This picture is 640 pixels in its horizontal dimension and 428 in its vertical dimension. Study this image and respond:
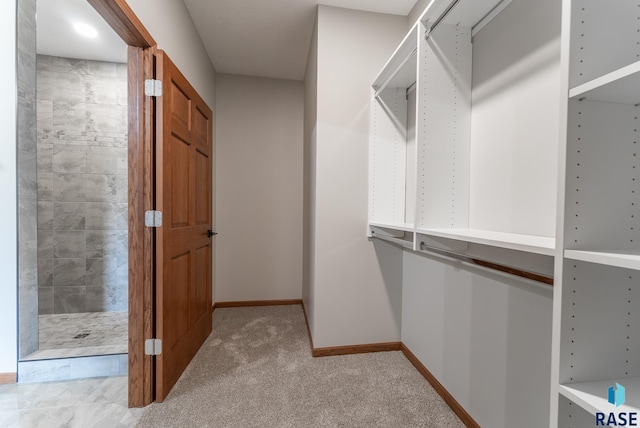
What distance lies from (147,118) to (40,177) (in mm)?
1968

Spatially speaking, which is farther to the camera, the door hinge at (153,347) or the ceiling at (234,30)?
the ceiling at (234,30)

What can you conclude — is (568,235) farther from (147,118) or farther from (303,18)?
(303,18)

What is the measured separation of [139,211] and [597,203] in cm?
193

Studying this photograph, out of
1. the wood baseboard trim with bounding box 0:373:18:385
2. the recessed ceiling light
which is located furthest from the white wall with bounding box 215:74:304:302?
the wood baseboard trim with bounding box 0:373:18:385

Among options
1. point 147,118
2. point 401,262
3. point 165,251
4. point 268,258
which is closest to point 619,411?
point 401,262

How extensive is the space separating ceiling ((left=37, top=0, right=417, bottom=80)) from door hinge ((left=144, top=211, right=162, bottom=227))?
5.46 feet

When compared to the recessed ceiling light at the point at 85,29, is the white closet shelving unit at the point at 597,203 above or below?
below

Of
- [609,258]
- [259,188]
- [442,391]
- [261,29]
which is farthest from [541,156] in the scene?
[259,188]

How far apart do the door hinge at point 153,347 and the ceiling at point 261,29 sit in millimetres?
2404

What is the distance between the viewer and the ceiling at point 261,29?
2.01 meters

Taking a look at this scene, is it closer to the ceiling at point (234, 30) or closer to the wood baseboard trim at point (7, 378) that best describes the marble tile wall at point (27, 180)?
the wood baseboard trim at point (7, 378)

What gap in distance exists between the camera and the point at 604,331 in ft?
2.09

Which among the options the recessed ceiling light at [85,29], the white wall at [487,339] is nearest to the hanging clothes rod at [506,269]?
the white wall at [487,339]

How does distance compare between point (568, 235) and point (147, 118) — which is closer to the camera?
point (568, 235)
